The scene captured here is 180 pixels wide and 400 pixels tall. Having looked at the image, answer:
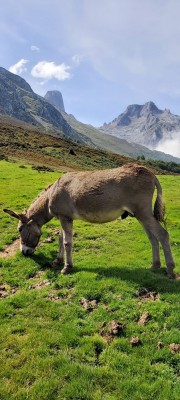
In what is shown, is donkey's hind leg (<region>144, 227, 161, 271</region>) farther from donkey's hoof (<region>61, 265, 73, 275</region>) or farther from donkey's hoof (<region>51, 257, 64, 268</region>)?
donkey's hoof (<region>51, 257, 64, 268</region>)

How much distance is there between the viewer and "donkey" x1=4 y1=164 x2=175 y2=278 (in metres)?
12.8

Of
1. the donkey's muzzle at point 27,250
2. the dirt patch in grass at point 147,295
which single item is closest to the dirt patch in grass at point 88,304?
the dirt patch in grass at point 147,295

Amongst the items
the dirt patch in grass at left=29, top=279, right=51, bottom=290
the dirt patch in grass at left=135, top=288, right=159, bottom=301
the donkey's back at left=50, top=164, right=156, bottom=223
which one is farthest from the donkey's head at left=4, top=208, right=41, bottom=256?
the dirt patch in grass at left=135, top=288, right=159, bottom=301

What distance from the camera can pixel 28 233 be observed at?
1575 cm

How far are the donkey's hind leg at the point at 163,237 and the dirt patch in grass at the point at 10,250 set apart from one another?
266 inches

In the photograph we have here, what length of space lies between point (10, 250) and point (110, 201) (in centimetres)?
648

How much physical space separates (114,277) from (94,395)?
5.50 metres

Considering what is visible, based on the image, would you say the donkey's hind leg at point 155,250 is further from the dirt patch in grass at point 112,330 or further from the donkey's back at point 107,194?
the dirt patch in grass at point 112,330

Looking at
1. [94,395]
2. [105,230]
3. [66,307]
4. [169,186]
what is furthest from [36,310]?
[169,186]

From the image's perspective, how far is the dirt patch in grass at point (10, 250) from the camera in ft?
54.6

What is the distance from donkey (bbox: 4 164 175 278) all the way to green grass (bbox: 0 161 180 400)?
1.05 metres

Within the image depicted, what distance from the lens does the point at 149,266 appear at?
14.6 metres

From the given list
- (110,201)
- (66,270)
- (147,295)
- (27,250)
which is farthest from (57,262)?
(147,295)

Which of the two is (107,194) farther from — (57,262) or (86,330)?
(86,330)
